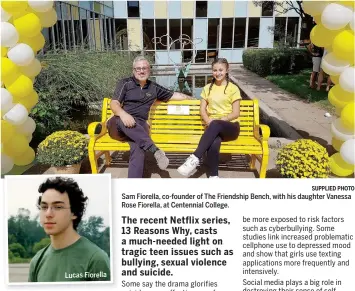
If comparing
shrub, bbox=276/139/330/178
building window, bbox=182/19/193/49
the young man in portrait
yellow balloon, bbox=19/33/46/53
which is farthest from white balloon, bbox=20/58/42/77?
shrub, bbox=276/139/330/178

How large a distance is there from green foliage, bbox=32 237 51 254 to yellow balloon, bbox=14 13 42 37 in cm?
164

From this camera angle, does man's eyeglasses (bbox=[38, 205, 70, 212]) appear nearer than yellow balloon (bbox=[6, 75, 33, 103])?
Yes

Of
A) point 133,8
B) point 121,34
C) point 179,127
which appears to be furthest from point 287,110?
point 133,8

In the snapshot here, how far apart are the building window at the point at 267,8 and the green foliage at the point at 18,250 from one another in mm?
2728

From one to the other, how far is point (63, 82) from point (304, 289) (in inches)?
141

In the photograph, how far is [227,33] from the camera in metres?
3.13

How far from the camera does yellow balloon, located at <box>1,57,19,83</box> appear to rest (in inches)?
104

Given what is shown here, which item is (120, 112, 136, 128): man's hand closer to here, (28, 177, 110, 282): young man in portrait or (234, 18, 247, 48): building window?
(28, 177, 110, 282): young man in portrait

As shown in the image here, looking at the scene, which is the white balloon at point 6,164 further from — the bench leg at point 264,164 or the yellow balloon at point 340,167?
the yellow balloon at point 340,167

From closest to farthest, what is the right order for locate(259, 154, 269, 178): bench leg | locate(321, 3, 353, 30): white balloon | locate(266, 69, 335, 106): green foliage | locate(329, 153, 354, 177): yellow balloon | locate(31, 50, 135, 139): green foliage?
locate(321, 3, 353, 30): white balloon
locate(329, 153, 354, 177): yellow balloon
locate(259, 154, 269, 178): bench leg
locate(31, 50, 135, 139): green foliage
locate(266, 69, 335, 106): green foliage

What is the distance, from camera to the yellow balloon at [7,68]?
2645 millimetres

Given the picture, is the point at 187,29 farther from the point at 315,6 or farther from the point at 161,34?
the point at 315,6

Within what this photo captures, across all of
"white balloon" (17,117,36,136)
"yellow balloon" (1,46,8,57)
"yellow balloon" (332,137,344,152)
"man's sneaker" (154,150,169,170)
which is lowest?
"man's sneaker" (154,150,169,170)

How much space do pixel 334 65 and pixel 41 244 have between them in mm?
2582
